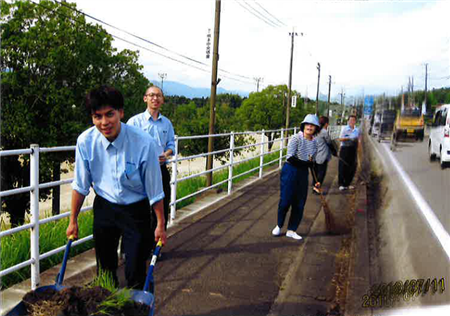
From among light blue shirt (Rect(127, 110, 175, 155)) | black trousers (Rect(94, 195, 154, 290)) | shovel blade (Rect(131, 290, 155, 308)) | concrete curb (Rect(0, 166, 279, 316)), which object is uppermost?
light blue shirt (Rect(127, 110, 175, 155))

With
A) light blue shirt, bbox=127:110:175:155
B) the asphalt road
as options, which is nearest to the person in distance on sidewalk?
light blue shirt, bbox=127:110:175:155

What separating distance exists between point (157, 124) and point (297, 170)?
203cm

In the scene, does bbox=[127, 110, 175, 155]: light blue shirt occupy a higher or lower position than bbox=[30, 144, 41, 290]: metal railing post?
higher

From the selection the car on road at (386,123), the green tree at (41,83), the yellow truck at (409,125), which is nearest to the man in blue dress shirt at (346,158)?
the car on road at (386,123)

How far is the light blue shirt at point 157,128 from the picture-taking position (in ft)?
13.7

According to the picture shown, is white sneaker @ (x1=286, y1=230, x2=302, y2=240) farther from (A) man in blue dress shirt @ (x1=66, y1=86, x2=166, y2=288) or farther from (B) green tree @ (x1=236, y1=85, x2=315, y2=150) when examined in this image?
(B) green tree @ (x1=236, y1=85, x2=315, y2=150)

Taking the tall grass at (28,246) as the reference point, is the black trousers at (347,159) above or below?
above

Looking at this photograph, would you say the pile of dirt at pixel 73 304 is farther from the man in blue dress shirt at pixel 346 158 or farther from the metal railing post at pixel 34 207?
the man in blue dress shirt at pixel 346 158

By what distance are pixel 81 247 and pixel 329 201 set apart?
5146mm

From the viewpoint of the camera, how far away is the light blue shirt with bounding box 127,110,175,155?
4.17 m

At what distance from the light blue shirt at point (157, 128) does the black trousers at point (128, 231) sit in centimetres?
158

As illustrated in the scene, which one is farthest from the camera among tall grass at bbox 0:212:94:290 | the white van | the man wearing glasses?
the man wearing glasses

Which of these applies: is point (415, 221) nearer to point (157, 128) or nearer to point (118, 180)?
point (118, 180)

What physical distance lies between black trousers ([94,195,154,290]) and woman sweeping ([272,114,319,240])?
9.66 ft
